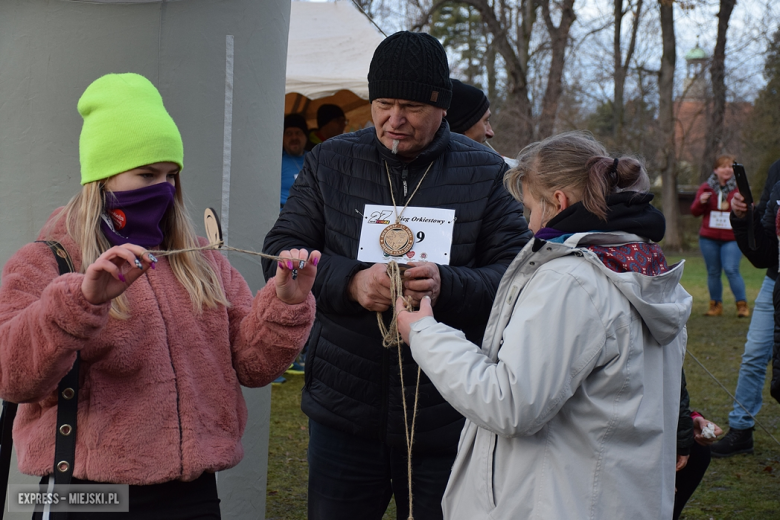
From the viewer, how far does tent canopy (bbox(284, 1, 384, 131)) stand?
7.95m

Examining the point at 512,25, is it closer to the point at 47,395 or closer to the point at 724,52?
the point at 724,52

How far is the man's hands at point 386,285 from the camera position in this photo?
2225mm

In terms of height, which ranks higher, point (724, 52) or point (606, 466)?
point (724, 52)

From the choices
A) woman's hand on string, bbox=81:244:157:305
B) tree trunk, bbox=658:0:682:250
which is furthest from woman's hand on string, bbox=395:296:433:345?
tree trunk, bbox=658:0:682:250

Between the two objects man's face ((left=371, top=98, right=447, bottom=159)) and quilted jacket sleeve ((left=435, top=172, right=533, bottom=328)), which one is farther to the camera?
man's face ((left=371, top=98, right=447, bottom=159))

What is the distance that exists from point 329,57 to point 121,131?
6816 mm

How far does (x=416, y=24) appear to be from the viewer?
57.6ft

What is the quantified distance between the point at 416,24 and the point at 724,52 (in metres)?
10.6

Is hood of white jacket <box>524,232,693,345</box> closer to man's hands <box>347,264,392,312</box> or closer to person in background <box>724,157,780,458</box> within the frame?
man's hands <box>347,264,392,312</box>

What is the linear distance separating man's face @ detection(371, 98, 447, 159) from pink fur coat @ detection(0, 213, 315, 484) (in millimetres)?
674

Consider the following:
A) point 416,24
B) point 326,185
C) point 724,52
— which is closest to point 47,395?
point 326,185

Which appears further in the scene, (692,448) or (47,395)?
(692,448)

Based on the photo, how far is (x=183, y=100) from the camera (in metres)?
2.96

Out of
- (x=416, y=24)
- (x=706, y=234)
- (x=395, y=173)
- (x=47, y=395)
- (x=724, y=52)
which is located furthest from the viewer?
(x=724, y=52)
